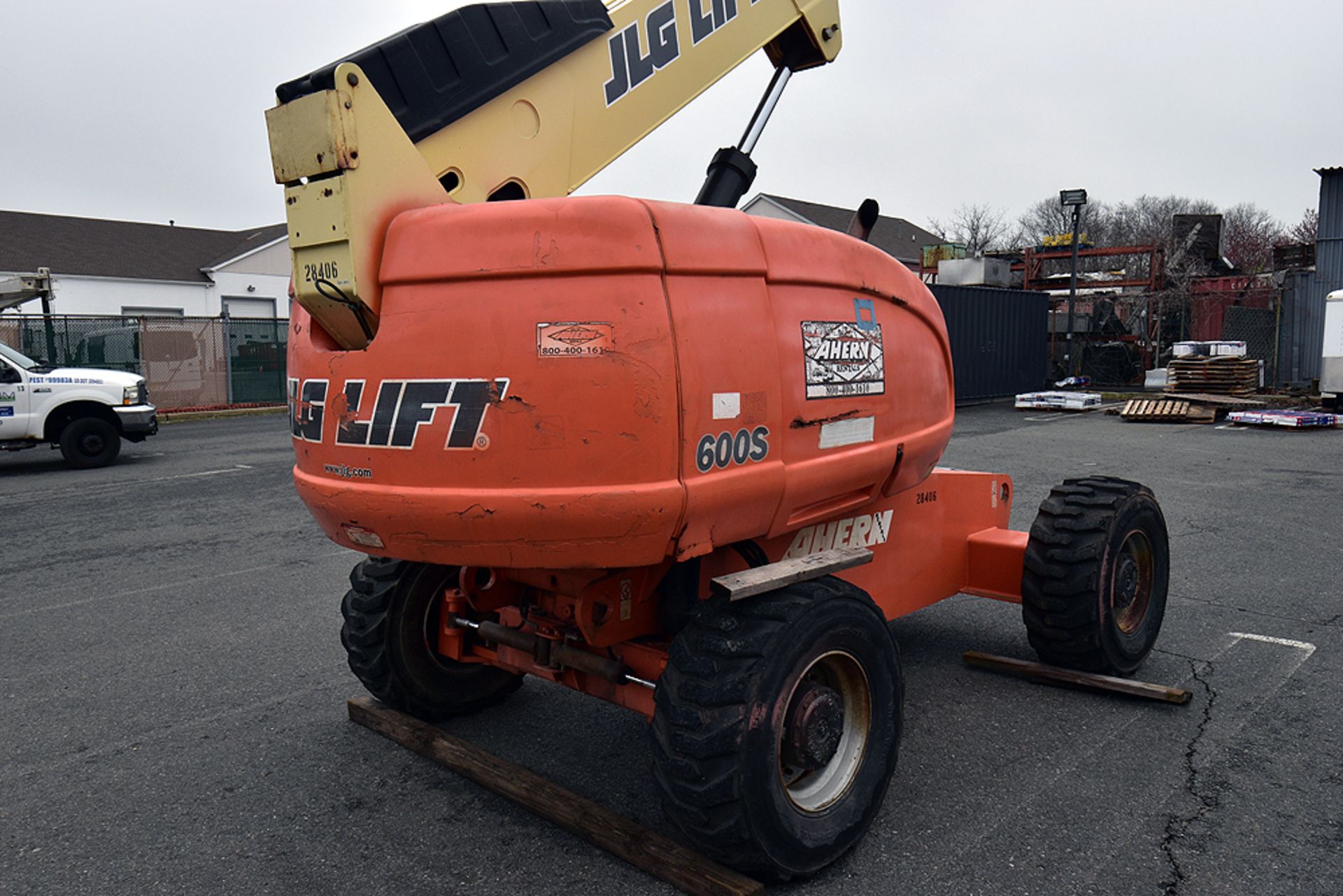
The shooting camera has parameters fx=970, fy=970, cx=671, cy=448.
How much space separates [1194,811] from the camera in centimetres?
332

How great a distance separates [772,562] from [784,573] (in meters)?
0.55

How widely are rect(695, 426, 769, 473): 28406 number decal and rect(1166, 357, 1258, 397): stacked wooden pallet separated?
19.8m

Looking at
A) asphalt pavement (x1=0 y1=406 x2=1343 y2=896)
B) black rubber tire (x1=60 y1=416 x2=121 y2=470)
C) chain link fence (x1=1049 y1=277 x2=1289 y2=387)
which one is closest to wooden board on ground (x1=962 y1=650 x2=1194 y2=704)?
asphalt pavement (x1=0 y1=406 x2=1343 y2=896)

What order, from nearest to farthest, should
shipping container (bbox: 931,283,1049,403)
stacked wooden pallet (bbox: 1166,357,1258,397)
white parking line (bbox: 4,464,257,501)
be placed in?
1. white parking line (bbox: 4,464,257,501)
2. stacked wooden pallet (bbox: 1166,357,1258,397)
3. shipping container (bbox: 931,283,1049,403)

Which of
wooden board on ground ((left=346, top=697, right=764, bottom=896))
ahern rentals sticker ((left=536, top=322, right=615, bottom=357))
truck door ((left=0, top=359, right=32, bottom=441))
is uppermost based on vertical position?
ahern rentals sticker ((left=536, top=322, right=615, bottom=357))

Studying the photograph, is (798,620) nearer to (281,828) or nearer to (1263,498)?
(281,828)

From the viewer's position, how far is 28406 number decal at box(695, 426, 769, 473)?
8.94 feet

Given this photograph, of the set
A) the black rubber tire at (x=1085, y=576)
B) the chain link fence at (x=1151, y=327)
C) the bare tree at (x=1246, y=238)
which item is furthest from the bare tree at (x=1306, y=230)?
the black rubber tire at (x=1085, y=576)

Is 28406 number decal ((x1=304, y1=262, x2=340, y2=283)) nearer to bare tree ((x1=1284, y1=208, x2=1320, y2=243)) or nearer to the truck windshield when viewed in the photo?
the truck windshield

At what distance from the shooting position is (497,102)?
333cm

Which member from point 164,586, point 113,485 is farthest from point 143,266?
point 164,586

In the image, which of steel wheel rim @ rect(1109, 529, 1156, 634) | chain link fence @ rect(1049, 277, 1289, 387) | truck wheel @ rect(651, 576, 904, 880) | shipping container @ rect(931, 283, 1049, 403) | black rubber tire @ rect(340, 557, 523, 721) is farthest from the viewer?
chain link fence @ rect(1049, 277, 1289, 387)

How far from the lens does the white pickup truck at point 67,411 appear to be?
12992 mm

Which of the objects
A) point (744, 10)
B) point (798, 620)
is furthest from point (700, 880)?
point (744, 10)
